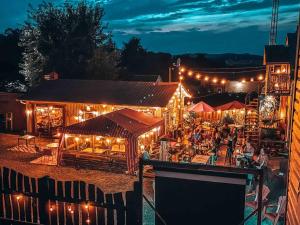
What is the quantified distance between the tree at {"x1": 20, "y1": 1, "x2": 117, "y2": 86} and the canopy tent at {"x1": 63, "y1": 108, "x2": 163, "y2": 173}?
1796 centimetres

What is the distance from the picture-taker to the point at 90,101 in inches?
840

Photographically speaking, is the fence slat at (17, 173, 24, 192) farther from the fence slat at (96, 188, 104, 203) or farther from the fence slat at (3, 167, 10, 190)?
the fence slat at (96, 188, 104, 203)

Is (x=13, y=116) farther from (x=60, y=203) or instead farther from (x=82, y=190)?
(x=82, y=190)

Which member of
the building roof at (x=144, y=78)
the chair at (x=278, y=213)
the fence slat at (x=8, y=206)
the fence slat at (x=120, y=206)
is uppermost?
the building roof at (x=144, y=78)

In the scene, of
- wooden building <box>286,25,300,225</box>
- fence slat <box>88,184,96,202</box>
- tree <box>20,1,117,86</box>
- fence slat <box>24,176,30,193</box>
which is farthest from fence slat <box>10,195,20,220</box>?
tree <box>20,1,117,86</box>

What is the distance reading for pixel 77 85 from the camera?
24.4 metres

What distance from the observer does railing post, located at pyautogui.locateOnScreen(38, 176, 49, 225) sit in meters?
5.71

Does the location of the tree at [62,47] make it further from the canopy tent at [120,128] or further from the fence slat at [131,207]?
the fence slat at [131,207]

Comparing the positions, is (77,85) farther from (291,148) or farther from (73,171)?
(291,148)

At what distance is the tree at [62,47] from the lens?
3369 cm

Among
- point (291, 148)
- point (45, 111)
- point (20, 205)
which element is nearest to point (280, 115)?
point (45, 111)

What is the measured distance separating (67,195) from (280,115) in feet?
66.0

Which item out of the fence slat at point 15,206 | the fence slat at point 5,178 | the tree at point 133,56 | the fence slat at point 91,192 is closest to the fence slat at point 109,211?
the fence slat at point 91,192

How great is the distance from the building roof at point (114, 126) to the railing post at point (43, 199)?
898 centimetres
